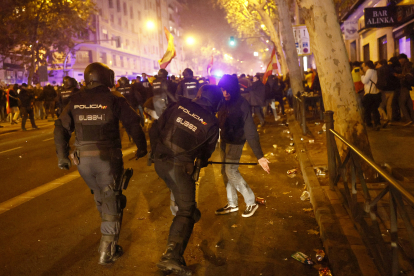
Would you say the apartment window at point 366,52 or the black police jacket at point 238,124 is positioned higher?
the apartment window at point 366,52

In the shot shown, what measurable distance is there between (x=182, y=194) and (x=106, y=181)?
0.77 metres

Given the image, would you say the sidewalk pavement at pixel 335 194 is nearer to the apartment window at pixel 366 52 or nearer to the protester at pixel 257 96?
the protester at pixel 257 96

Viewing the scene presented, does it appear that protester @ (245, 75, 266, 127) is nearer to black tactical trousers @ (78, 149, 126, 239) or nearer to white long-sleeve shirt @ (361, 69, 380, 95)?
white long-sleeve shirt @ (361, 69, 380, 95)

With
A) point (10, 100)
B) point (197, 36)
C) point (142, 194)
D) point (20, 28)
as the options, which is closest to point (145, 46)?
point (197, 36)

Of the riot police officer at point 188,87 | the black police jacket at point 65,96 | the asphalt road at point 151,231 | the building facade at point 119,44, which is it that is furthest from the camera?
the building facade at point 119,44

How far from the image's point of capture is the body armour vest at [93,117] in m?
3.67

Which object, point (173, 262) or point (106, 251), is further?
point (106, 251)

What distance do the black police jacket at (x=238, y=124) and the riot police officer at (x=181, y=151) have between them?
1.13m

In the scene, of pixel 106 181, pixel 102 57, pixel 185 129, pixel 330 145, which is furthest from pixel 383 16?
pixel 102 57

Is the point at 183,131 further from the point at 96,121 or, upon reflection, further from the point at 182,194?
the point at 96,121

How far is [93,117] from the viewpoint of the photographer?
3.66 metres

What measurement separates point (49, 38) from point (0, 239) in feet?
97.3

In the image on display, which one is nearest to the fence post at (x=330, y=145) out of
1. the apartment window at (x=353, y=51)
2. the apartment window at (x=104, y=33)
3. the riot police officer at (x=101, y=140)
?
the riot police officer at (x=101, y=140)

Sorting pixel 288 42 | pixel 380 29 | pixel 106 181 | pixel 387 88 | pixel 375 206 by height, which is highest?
pixel 380 29
